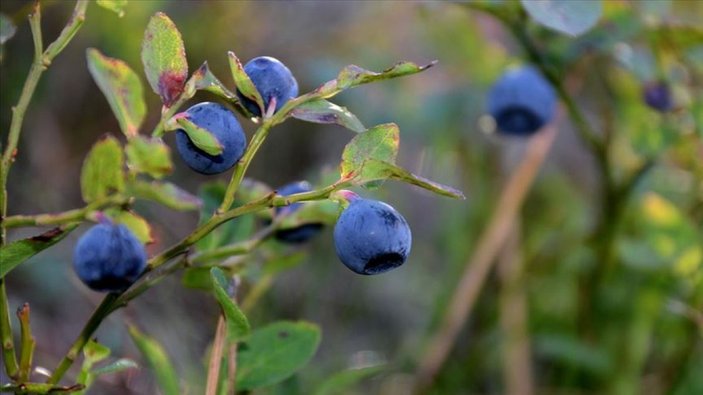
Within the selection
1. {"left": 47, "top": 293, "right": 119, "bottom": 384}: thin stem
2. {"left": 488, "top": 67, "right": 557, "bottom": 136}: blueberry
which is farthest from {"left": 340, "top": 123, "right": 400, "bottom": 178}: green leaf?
{"left": 488, "top": 67, "right": 557, "bottom": 136}: blueberry

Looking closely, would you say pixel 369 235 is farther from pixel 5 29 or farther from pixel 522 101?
pixel 522 101

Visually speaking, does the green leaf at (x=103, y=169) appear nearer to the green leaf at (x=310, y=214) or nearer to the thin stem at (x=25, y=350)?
the thin stem at (x=25, y=350)

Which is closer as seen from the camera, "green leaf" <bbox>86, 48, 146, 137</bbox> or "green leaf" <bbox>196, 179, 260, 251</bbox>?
"green leaf" <bbox>86, 48, 146, 137</bbox>

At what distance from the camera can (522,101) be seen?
1430mm

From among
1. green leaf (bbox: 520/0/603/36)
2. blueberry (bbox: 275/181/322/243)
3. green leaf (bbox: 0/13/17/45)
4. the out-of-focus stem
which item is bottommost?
the out-of-focus stem

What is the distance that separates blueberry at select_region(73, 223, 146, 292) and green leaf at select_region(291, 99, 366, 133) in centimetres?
17

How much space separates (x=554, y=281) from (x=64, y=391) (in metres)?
1.31

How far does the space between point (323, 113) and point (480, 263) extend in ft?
3.47

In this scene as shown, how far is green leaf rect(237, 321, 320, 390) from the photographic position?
894 millimetres

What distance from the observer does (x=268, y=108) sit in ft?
2.38

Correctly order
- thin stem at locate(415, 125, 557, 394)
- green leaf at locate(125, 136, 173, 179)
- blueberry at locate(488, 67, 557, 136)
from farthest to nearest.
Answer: thin stem at locate(415, 125, 557, 394) → blueberry at locate(488, 67, 557, 136) → green leaf at locate(125, 136, 173, 179)

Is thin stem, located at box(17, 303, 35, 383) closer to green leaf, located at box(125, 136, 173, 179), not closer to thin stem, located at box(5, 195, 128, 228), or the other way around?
thin stem, located at box(5, 195, 128, 228)

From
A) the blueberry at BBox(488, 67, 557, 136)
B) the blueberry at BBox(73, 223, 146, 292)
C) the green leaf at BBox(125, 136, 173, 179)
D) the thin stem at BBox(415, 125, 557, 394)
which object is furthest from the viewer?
the thin stem at BBox(415, 125, 557, 394)

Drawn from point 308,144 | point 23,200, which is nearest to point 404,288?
point 308,144
